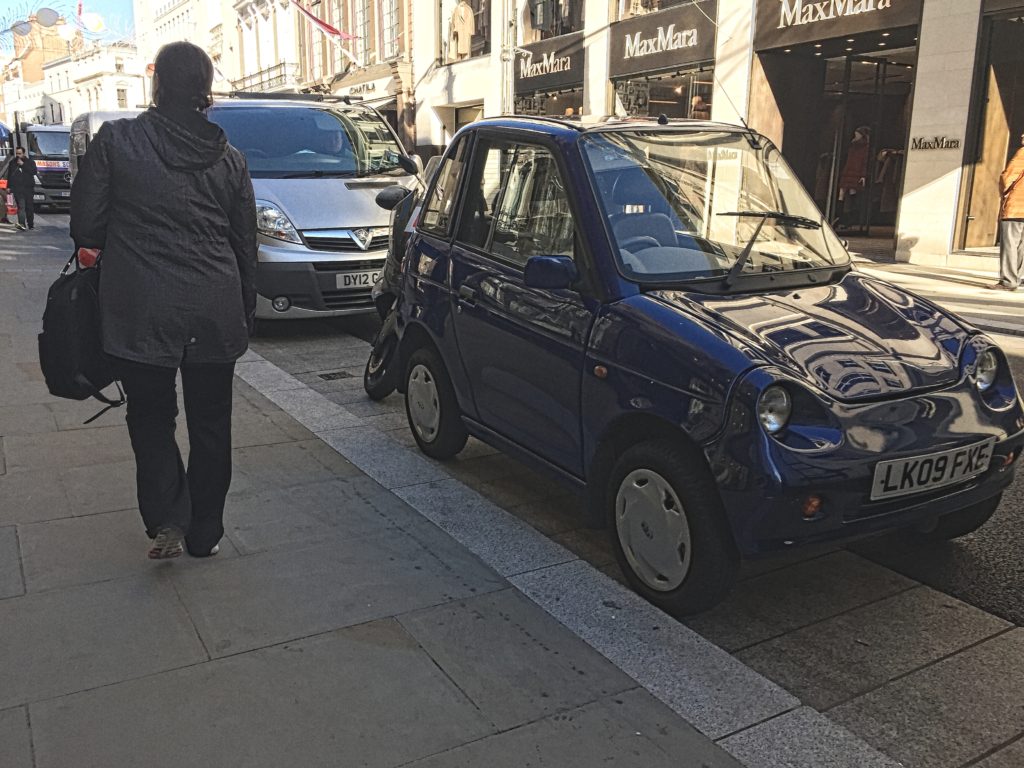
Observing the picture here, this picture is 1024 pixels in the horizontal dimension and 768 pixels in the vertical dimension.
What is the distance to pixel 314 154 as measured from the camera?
9.06m

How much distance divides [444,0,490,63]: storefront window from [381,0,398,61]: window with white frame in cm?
577

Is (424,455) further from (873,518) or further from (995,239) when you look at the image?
(995,239)

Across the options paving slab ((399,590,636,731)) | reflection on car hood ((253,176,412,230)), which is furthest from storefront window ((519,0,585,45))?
paving slab ((399,590,636,731))

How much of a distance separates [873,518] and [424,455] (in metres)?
2.62

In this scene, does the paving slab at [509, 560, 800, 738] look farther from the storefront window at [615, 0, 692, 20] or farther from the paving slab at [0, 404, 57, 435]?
the storefront window at [615, 0, 692, 20]

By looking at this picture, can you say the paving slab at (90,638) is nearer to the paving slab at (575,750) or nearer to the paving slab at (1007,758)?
the paving slab at (575,750)

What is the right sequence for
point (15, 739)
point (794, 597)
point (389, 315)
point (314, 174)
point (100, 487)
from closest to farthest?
1. point (15, 739)
2. point (794, 597)
3. point (100, 487)
4. point (389, 315)
5. point (314, 174)

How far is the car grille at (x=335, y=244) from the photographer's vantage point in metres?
8.15

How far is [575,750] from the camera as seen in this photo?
257 cm

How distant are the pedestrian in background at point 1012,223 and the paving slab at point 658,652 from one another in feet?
32.9

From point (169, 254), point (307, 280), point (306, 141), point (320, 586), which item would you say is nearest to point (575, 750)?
point (320, 586)

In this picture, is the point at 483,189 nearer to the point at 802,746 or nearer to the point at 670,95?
the point at 802,746

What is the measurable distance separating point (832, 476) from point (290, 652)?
1856 millimetres

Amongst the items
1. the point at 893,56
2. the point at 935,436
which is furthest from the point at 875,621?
the point at 893,56
